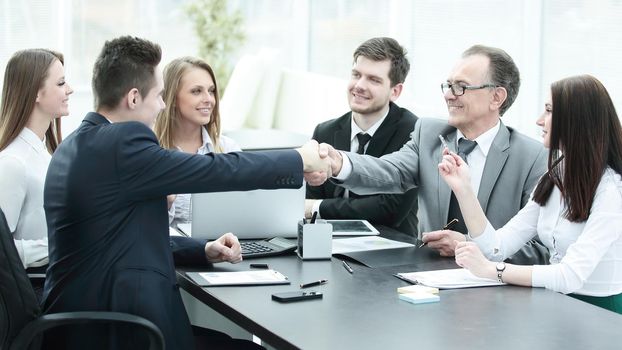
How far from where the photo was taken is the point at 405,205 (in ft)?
13.4

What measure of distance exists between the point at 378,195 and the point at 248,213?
764 mm

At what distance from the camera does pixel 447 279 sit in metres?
2.94

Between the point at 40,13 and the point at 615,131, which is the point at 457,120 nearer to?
the point at 615,131

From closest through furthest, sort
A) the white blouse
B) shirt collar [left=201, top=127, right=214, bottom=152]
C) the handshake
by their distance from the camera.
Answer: the white blouse < the handshake < shirt collar [left=201, top=127, right=214, bottom=152]

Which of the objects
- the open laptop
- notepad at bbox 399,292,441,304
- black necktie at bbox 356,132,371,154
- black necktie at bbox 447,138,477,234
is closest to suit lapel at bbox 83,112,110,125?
the open laptop

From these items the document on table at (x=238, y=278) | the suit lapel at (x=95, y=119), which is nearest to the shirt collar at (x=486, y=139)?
the document on table at (x=238, y=278)

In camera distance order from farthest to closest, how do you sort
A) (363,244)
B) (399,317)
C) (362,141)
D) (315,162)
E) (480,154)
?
(362,141) < (480,154) < (363,244) < (315,162) < (399,317)

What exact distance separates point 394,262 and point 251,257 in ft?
1.62

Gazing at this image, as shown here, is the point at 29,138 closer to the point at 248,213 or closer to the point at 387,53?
the point at 248,213

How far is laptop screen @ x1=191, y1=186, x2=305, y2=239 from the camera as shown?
3439 mm

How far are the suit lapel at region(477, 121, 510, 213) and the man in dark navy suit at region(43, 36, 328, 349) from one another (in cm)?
110

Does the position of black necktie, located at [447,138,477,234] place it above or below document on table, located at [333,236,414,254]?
above

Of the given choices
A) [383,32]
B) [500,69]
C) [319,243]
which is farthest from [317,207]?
[383,32]

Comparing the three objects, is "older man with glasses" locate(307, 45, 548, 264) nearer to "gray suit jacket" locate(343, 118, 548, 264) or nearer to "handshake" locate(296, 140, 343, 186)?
"gray suit jacket" locate(343, 118, 548, 264)
